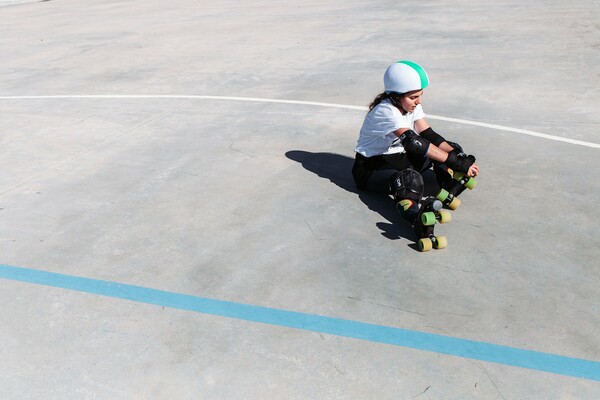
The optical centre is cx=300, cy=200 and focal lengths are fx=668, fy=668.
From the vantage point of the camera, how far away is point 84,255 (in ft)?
17.4

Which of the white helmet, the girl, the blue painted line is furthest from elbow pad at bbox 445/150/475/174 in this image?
the blue painted line

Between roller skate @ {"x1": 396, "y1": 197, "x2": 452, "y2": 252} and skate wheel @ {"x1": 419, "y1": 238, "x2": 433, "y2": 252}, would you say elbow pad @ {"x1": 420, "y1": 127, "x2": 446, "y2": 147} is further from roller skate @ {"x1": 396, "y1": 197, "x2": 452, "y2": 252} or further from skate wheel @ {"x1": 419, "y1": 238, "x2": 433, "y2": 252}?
skate wheel @ {"x1": 419, "y1": 238, "x2": 433, "y2": 252}

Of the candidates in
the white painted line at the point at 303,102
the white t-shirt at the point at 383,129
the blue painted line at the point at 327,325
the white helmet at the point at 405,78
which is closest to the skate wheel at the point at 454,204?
the white t-shirt at the point at 383,129

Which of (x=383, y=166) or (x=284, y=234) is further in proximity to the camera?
(x=383, y=166)

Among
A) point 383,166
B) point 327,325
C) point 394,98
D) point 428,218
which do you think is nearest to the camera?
point 327,325

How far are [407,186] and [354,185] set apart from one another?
0.93 metres

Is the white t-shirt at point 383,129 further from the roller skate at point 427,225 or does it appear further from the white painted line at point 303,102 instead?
the white painted line at point 303,102

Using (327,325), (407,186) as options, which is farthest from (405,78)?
(327,325)

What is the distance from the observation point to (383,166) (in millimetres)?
6023

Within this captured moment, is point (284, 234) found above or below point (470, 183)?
below

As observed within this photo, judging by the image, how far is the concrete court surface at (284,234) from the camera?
3924 millimetres

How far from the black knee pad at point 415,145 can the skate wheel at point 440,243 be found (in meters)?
0.81

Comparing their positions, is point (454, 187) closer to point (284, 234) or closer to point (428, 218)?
point (428, 218)

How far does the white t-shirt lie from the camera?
19.3 ft
